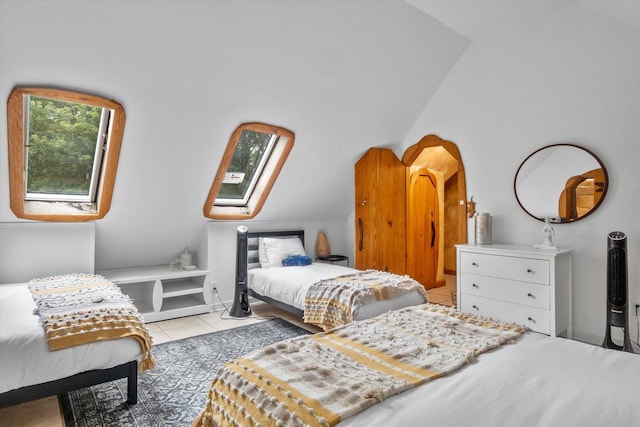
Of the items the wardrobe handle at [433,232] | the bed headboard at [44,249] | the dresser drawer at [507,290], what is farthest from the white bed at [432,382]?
the wardrobe handle at [433,232]

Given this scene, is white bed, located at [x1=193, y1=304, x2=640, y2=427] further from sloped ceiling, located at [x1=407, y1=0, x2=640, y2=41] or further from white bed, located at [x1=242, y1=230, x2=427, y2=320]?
sloped ceiling, located at [x1=407, y1=0, x2=640, y2=41]

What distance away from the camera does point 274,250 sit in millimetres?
4793

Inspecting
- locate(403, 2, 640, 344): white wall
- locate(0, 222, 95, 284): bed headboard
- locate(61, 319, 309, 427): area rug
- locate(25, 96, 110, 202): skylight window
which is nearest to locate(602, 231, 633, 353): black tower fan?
locate(403, 2, 640, 344): white wall

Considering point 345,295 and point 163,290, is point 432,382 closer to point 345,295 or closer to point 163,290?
point 345,295

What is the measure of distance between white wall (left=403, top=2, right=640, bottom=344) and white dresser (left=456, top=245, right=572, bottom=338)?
0.75 ft

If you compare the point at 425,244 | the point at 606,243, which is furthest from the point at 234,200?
the point at 606,243

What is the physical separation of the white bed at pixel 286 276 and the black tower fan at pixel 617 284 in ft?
4.57

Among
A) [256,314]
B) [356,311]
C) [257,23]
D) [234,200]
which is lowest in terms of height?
[256,314]

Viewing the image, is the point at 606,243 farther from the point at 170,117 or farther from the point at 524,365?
the point at 170,117

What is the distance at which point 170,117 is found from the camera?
3.39 m

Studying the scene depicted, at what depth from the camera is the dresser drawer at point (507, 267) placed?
3213mm

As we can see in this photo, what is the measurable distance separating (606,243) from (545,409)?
2754 millimetres

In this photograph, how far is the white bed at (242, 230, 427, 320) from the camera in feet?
11.1

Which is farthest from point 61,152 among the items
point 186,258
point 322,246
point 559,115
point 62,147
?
point 559,115
